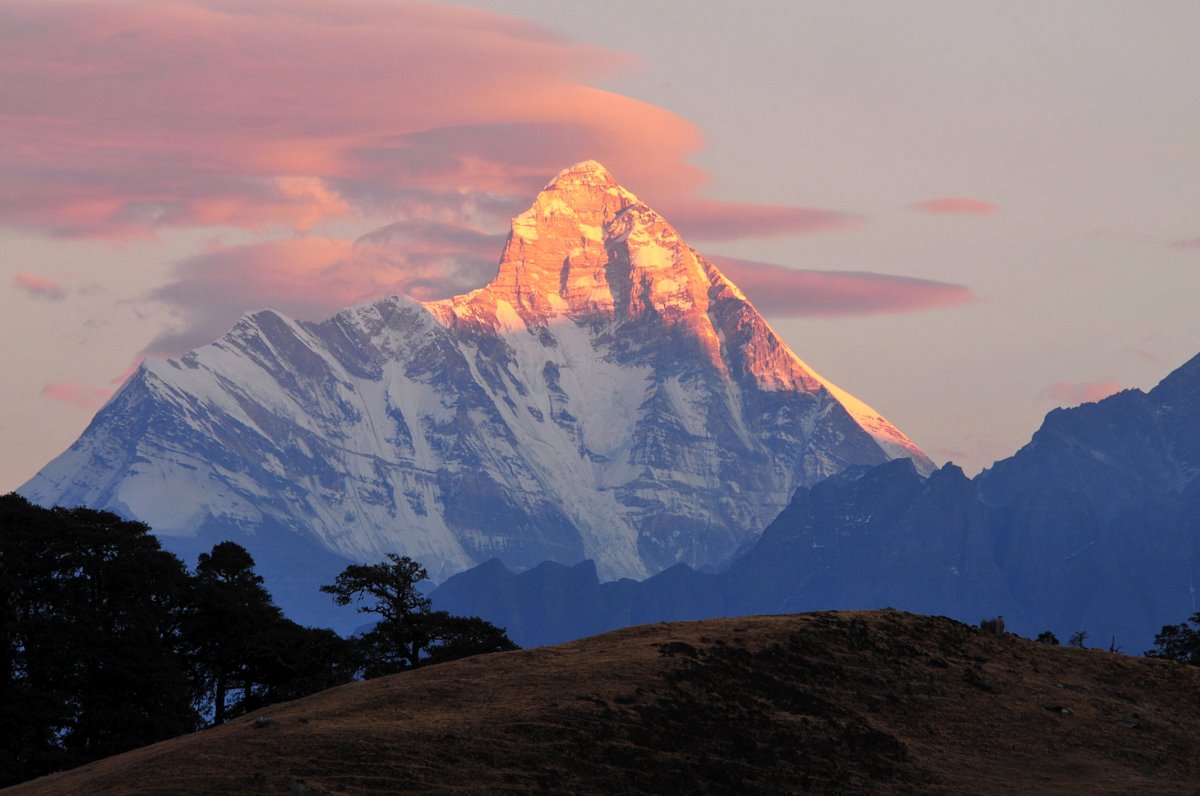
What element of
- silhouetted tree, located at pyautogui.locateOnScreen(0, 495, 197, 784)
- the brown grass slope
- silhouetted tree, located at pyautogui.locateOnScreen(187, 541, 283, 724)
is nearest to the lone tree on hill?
silhouetted tree, located at pyautogui.locateOnScreen(187, 541, 283, 724)

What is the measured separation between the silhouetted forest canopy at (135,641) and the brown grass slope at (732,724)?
31.8m

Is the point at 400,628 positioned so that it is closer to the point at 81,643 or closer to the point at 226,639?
the point at 226,639

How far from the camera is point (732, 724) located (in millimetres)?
104562

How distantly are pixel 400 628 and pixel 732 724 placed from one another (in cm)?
5730

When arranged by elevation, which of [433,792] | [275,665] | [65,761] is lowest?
[433,792]

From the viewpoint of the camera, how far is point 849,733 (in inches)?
4186

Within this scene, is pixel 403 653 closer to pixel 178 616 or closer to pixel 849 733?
pixel 178 616

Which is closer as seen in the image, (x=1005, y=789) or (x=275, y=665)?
(x=1005, y=789)

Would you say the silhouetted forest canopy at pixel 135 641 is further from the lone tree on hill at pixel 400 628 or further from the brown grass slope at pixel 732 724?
the brown grass slope at pixel 732 724

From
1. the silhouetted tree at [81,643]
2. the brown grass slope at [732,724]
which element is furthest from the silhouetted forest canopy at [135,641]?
the brown grass slope at [732,724]

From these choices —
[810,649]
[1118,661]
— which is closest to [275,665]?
[810,649]

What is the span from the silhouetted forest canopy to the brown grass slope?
31822mm

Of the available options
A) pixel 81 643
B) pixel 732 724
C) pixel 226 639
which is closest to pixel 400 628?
pixel 226 639

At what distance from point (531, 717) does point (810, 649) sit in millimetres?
22932
